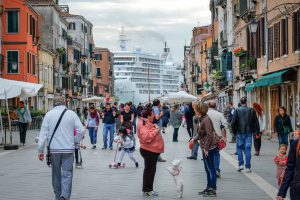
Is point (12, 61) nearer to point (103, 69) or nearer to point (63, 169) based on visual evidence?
point (63, 169)

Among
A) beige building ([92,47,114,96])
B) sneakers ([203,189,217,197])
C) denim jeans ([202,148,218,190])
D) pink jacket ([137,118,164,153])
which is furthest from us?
beige building ([92,47,114,96])

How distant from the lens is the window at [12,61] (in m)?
63.5

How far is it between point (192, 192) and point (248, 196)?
4.21 feet

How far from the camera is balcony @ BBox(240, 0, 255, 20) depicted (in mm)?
45562

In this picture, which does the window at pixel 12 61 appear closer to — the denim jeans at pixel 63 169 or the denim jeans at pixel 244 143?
the denim jeans at pixel 244 143

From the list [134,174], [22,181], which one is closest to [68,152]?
[22,181]

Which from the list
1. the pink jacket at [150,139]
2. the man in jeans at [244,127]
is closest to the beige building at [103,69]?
the man in jeans at [244,127]

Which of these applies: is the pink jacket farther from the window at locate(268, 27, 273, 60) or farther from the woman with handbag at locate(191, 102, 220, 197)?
the window at locate(268, 27, 273, 60)

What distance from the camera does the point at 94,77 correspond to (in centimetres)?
15000

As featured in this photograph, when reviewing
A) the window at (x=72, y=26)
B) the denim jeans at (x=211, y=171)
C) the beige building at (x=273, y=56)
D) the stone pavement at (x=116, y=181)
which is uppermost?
the window at (x=72, y=26)

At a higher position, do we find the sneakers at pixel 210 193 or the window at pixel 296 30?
the window at pixel 296 30

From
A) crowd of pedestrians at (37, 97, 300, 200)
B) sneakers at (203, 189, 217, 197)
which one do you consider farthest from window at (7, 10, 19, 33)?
sneakers at (203, 189, 217, 197)

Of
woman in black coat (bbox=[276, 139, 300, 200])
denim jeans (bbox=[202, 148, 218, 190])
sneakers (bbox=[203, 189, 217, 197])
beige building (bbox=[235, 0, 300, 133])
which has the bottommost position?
sneakers (bbox=[203, 189, 217, 197])

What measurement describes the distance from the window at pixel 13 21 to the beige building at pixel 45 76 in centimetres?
1122
